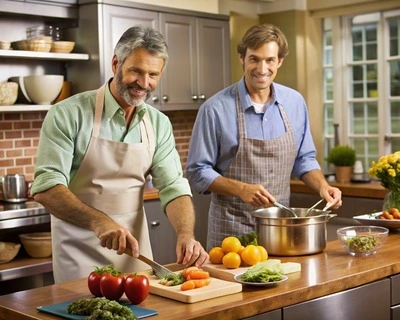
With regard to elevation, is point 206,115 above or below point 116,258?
above

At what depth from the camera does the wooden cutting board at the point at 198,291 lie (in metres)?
2.56

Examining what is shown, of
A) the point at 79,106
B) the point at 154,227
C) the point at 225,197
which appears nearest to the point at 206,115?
the point at 225,197

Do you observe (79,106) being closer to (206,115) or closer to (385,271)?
(206,115)

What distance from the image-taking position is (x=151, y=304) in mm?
2551

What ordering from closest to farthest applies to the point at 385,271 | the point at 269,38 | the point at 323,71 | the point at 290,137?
the point at 385,271, the point at 269,38, the point at 290,137, the point at 323,71

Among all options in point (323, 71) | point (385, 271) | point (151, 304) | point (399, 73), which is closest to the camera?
point (151, 304)

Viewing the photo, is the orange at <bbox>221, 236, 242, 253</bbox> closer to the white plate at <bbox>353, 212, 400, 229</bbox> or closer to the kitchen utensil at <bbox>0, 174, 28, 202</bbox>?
→ the white plate at <bbox>353, 212, 400, 229</bbox>

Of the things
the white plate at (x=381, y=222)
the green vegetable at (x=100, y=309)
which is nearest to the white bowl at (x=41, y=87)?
the white plate at (x=381, y=222)

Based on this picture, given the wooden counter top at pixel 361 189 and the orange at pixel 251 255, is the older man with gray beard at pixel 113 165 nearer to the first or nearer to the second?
the orange at pixel 251 255

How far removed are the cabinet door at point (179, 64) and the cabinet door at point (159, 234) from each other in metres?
0.87

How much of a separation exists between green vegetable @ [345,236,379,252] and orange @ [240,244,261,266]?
482 millimetres

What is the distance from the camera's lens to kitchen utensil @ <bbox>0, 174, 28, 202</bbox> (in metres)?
5.40

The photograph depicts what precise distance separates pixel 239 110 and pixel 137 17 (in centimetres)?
232

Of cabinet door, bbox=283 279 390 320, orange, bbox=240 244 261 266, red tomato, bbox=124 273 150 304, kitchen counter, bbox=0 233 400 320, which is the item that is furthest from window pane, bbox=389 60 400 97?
red tomato, bbox=124 273 150 304
